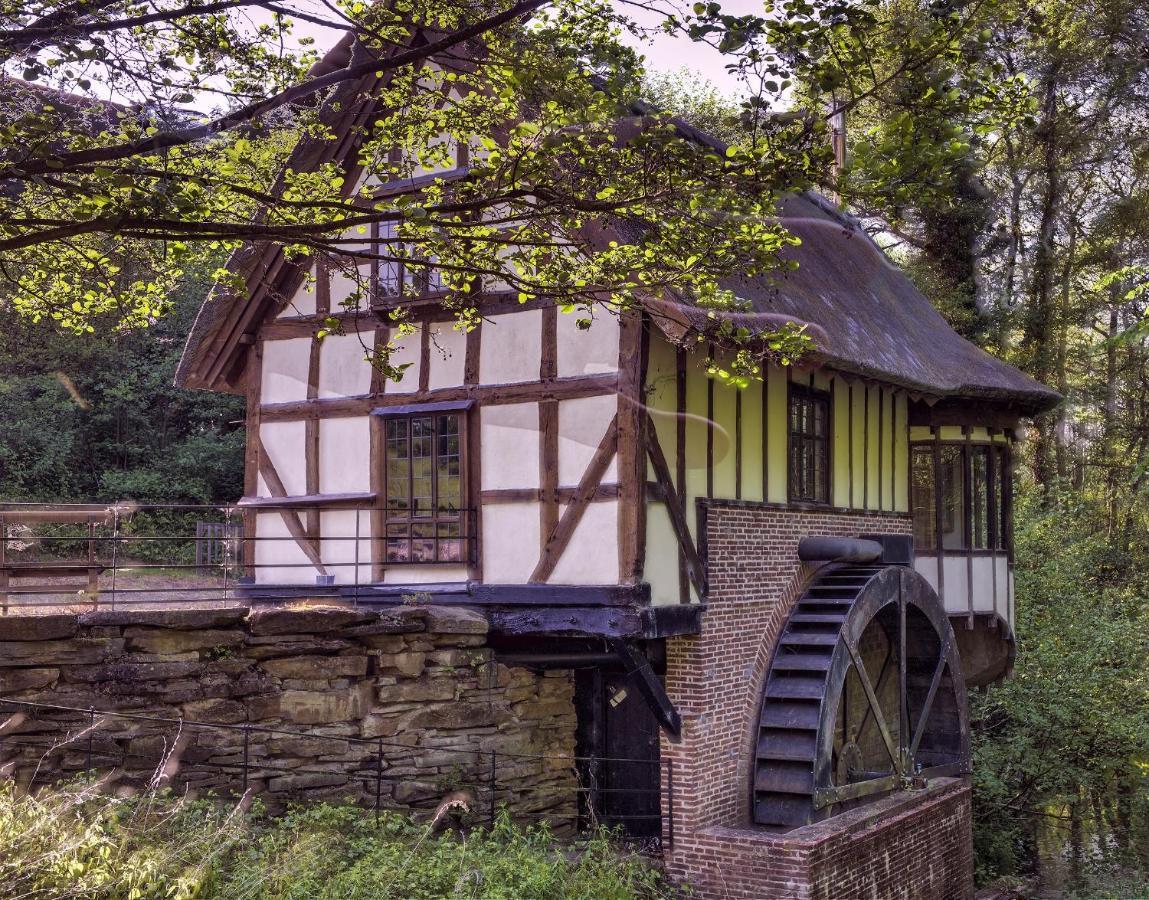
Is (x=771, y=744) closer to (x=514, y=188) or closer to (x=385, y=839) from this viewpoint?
(x=385, y=839)

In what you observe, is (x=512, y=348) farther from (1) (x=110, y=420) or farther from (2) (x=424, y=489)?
(1) (x=110, y=420)

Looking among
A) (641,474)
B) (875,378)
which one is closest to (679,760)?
(641,474)

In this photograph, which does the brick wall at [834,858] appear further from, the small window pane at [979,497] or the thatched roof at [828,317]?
the thatched roof at [828,317]

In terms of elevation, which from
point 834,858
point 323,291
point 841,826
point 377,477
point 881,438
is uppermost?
point 323,291

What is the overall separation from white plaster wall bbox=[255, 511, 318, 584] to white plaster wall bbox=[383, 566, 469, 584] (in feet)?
3.05

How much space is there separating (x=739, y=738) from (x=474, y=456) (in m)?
3.60

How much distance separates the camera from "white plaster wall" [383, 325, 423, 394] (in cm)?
1202

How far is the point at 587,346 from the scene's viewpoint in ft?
36.0

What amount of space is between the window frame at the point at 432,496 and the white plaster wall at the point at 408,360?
19cm

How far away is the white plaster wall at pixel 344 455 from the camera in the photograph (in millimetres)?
12281

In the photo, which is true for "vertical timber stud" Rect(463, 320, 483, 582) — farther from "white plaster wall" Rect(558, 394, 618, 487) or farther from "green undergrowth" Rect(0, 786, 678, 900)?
"green undergrowth" Rect(0, 786, 678, 900)

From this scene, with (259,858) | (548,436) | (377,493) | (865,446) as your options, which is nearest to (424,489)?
(377,493)

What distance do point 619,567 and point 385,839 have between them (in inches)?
113

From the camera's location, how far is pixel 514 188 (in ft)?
22.8
